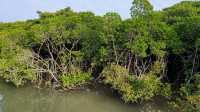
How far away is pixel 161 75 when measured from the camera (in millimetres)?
17438

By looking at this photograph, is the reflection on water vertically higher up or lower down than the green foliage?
lower down

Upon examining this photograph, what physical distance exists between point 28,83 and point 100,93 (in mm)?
4228

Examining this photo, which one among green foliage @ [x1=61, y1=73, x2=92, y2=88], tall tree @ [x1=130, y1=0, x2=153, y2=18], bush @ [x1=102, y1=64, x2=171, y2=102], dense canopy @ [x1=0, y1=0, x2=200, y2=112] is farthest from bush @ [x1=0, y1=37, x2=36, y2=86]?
tall tree @ [x1=130, y1=0, x2=153, y2=18]

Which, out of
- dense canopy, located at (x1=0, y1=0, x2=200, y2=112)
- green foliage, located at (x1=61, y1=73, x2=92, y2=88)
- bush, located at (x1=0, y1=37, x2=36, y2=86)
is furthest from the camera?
bush, located at (x1=0, y1=37, x2=36, y2=86)

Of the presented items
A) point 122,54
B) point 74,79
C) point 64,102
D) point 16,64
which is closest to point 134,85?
point 122,54

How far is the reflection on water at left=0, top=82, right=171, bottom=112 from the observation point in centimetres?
1717

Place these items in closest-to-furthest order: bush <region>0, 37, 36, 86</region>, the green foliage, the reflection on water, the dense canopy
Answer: the dense canopy < the reflection on water < the green foliage < bush <region>0, 37, 36, 86</region>

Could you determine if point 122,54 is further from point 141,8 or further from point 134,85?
point 141,8

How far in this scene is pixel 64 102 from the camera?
1858 centimetres

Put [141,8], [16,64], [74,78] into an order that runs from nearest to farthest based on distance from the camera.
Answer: [141,8] → [74,78] → [16,64]

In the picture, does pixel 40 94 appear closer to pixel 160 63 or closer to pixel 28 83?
pixel 28 83

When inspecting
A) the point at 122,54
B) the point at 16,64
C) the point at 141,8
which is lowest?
the point at 16,64

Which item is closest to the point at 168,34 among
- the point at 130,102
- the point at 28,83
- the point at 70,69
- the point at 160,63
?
the point at 160,63

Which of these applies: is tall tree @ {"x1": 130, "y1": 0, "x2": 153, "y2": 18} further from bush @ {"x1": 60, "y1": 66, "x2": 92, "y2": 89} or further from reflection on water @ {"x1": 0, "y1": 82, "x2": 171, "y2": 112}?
bush @ {"x1": 60, "y1": 66, "x2": 92, "y2": 89}
